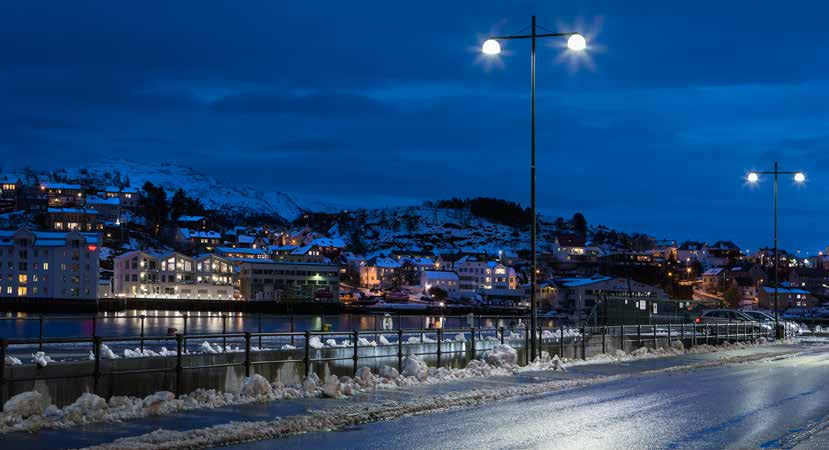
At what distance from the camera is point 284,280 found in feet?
595

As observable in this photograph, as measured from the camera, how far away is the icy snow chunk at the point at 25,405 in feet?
45.8

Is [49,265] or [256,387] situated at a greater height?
[256,387]

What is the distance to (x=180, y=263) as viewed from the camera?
564 ft

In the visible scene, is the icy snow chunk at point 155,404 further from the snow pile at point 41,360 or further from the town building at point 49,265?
the town building at point 49,265

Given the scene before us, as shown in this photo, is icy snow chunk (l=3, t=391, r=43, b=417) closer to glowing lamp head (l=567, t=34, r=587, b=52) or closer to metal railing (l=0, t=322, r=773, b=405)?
metal railing (l=0, t=322, r=773, b=405)

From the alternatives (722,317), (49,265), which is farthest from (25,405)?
(49,265)

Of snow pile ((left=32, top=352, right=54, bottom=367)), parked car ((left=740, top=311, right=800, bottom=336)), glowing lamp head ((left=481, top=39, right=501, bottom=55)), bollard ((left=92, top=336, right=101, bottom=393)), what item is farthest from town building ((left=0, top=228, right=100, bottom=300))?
bollard ((left=92, top=336, right=101, bottom=393))

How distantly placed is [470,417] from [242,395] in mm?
4401

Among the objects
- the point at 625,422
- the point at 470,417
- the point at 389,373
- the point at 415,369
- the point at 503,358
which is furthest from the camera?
the point at 503,358

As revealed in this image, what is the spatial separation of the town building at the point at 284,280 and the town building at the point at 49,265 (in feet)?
104

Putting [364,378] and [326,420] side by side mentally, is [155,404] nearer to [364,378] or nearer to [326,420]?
[326,420]

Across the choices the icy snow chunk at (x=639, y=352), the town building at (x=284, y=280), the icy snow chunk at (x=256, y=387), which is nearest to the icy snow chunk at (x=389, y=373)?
the icy snow chunk at (x=256, y=387)

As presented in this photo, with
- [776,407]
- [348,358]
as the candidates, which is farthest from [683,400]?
[348,358]

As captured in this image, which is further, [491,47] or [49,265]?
[49,265]
